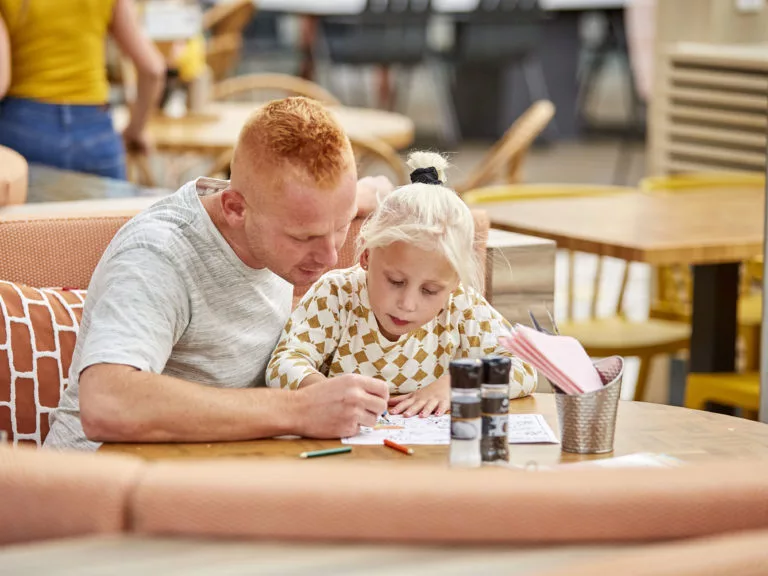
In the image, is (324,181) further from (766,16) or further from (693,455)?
(766,16)

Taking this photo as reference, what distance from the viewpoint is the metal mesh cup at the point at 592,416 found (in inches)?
71.9

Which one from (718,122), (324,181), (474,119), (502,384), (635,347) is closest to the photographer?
(502,384)

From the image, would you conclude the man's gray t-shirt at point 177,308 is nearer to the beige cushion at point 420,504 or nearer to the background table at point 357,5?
the beige cushion at point 420,504

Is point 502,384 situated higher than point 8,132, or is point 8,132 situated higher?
point 8,132

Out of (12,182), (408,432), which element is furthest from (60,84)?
(408,432)

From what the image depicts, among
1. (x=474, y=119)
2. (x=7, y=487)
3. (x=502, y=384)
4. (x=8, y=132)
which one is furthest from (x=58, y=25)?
(x=474, y=119)

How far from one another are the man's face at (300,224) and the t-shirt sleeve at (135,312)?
15 cm

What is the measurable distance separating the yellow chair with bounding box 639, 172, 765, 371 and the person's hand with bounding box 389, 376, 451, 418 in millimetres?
1955

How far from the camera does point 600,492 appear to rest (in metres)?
1.11

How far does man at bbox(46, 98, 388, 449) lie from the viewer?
1868mm

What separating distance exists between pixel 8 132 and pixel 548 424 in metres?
2.59

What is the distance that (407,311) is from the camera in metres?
2.12

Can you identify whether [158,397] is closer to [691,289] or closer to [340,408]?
[340,408]

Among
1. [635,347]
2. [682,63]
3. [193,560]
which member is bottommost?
[635,347]
